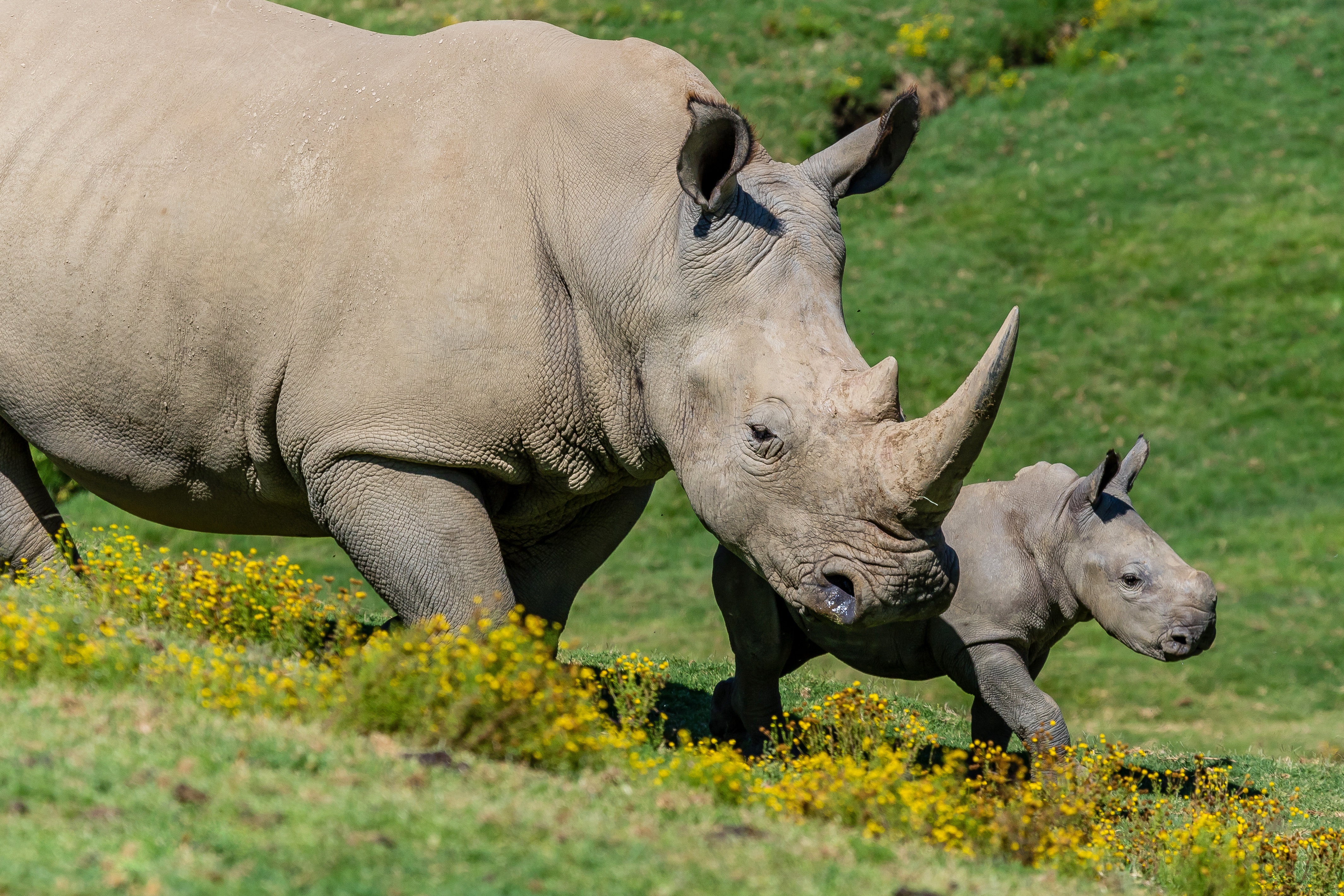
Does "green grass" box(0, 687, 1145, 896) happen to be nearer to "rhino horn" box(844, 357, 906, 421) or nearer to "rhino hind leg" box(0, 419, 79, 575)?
"rhino horn" box(844, 357, 906, 421)

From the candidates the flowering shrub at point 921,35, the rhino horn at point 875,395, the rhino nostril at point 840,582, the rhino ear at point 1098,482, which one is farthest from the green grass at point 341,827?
the flowering shrub at point 921,35

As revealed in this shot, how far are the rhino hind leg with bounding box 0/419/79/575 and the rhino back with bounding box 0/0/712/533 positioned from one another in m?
0.50

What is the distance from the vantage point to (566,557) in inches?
306

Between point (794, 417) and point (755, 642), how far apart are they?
8.89ft

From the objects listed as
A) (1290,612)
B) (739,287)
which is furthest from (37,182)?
(1290,612)

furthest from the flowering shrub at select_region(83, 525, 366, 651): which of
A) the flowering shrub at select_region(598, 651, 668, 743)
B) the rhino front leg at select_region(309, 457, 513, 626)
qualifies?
the flowering shrub at select_region(598, 651, 668, 743)

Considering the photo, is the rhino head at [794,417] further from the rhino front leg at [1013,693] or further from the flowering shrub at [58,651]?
the flowering shrub at [58,651]

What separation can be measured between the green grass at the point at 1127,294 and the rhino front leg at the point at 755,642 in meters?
5.97

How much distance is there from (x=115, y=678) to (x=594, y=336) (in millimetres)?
2391

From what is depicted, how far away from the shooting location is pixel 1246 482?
60.6 feet

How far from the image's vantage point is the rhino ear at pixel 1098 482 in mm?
8555

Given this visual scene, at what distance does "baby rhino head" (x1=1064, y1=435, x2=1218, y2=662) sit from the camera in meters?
8.41

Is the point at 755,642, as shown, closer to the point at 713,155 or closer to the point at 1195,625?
the point at 1195,625

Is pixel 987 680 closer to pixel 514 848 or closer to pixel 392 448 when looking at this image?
pixel 392 448
